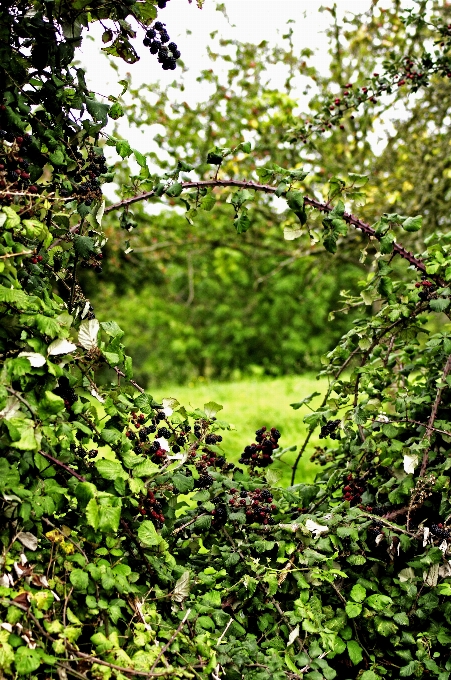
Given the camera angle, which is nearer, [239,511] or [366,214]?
[239,511]

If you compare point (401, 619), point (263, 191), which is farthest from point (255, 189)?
point (401, 619)

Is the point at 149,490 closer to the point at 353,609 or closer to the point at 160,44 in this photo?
the point at 353,609

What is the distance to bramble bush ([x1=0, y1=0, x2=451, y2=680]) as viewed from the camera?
157 cm

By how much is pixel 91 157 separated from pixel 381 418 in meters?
1.43

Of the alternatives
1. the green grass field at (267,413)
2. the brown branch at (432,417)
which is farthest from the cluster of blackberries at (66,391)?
the green grass field at (267,413)

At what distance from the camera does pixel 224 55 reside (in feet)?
23.2

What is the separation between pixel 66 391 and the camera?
1.77 metres

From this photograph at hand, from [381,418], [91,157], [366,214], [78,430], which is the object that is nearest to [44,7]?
[91,157]

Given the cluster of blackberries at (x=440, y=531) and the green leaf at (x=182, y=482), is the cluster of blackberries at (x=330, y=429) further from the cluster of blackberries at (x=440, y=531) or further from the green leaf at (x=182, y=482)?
the green leaf at (x=182, y=482)

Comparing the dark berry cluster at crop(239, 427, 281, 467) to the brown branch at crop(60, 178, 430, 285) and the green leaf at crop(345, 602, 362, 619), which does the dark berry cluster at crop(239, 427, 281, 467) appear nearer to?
the green leaf at crop(345, 602, 362, 619)

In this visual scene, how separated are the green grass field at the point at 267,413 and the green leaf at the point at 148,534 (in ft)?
6.53

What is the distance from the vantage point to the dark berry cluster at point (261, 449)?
242cm

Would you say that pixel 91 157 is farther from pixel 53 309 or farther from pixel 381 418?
pixel 381 418

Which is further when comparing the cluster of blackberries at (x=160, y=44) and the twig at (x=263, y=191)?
the twig at (x=263, y=191)
